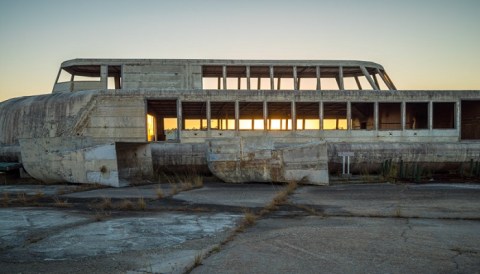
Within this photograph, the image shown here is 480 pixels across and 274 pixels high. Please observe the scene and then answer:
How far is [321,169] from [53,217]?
9010mm

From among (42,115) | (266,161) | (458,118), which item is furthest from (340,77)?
(42,115)

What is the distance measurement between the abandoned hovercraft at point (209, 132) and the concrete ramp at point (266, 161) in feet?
0.11

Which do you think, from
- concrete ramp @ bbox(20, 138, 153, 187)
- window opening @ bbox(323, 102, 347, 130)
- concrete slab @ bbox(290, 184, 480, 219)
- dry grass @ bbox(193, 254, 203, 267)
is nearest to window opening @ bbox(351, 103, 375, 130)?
window opening @ bbox(323, 102, 347, 130)

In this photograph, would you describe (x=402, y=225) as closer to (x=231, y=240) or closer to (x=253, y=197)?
(x=231, y=240)

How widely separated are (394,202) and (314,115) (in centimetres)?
2191

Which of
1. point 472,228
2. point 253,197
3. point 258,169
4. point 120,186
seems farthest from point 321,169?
point 472,228

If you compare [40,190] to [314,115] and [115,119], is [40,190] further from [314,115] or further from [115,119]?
[314,115]

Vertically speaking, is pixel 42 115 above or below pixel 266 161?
above

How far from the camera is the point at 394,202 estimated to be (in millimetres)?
9047

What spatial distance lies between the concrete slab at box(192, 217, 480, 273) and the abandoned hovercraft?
24.5 ft

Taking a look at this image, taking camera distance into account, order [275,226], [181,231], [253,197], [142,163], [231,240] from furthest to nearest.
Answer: [142,163] < [253,197] < [275,226] < [181,231] < [231,240]

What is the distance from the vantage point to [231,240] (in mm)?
5297

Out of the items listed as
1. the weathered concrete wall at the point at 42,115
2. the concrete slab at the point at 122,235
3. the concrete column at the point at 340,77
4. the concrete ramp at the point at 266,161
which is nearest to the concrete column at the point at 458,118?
the concrete column at the point at 340,77

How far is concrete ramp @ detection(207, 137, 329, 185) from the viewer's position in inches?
541
